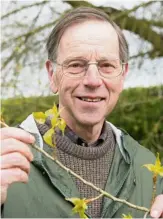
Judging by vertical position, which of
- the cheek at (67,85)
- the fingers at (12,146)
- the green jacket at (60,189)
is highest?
the cheek at (67,85)

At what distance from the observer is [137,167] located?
232 cm

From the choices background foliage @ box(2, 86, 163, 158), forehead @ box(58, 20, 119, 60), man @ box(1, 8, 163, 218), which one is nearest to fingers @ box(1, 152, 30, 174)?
man @ box(1, 8, 163, 218)

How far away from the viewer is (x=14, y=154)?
1.45 m

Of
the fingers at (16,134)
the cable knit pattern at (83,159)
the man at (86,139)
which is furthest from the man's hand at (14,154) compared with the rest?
the cable knit pattern at (83,159)

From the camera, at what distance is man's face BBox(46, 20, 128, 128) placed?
86.0 inches

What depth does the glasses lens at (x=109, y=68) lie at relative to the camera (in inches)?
86.4

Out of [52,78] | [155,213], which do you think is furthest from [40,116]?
[52,78]

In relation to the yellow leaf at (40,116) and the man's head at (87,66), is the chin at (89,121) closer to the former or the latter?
the man's head at (87,66)

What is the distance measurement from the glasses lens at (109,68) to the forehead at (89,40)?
3 cm

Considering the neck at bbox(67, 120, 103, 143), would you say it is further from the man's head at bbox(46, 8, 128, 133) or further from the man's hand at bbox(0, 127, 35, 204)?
the man's hand at bbox(0, 127, 35, 204)

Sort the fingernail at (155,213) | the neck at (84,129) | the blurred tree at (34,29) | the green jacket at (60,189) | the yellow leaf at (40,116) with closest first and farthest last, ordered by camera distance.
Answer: the yellow leaf at (40,116) → the fingernail at (155,213) → the green jacket at (60,189) → the neck at (84,129) → the blurred tree at (34,29)

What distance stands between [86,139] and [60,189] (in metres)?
0.32

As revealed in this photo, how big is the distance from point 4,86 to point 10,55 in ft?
1.09

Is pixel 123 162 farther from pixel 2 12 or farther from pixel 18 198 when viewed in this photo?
pixel 2 12
